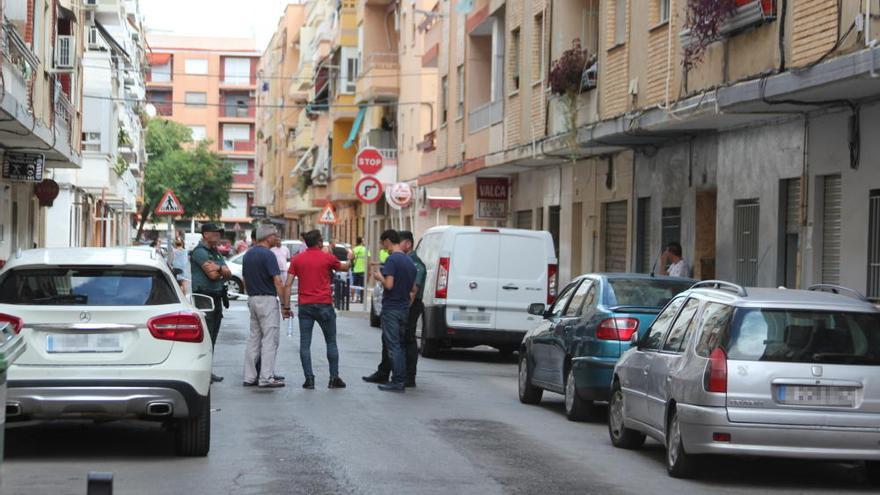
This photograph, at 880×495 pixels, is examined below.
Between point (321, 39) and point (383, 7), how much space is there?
1406cm

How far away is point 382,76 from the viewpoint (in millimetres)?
55156

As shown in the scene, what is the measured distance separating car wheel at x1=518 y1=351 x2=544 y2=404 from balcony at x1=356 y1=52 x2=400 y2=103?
3882 centimetres

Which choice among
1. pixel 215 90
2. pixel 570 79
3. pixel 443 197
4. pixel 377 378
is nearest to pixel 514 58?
pixel 570 79

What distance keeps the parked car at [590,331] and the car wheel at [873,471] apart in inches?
138

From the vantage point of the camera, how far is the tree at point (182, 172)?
10750cm

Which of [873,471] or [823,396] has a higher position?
[823,396]

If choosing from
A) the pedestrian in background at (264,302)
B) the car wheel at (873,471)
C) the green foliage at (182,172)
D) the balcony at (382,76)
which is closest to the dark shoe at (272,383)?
the pedestrian in background at (264,302)

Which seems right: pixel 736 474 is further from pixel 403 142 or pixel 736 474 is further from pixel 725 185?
pixel 403 142

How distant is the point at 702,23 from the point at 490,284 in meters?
5.18

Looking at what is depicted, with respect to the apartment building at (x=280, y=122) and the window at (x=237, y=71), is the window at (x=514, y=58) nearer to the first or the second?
the apartment building at (x=280, y=122)

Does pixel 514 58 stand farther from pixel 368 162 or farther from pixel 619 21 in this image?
pixel 619 21

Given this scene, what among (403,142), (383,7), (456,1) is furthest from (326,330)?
(383,7)

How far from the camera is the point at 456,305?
2264cm

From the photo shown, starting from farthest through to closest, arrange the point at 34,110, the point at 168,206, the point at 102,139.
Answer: the point at 102,139, the point at 168,206, the point at 34,110
